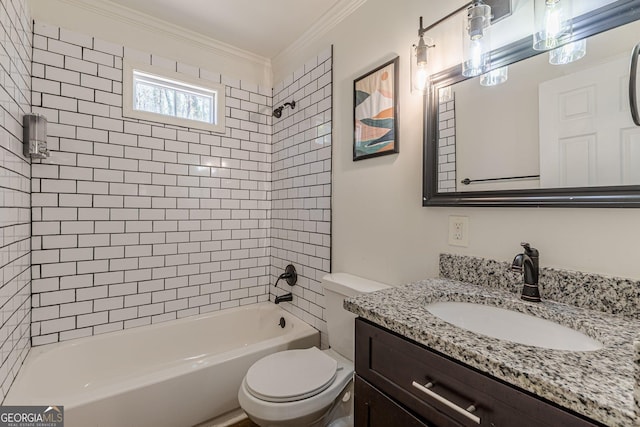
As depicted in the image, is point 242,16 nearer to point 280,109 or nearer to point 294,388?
point 280,109

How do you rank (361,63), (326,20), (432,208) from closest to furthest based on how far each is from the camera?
(432,208)
(361,63)
(326,20)

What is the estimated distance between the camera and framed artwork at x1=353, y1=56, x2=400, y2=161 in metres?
1.56

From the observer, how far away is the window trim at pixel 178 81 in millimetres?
2029

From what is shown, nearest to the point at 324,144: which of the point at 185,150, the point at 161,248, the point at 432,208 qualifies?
the point at 432,208

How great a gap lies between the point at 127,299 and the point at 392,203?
1.95m

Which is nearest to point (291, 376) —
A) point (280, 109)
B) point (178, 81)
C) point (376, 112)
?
point (376, 112)

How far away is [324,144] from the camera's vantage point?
6.73 ft

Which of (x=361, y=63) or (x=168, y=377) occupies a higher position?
(x=361, y=63)

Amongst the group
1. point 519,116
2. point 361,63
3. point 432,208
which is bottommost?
point 432,208

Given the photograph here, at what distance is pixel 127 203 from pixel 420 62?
2.06 m

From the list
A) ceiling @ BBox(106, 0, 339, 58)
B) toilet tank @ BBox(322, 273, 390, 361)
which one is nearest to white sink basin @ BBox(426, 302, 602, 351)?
toilet tank @ BBox(322, 273, 390, 361)

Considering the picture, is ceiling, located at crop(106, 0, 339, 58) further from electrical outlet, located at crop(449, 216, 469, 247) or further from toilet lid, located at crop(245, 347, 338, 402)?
toilet lid, located at crop(245, 347, 338, 402)

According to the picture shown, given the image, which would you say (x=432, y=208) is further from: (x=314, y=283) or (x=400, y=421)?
(x=314, y=283)

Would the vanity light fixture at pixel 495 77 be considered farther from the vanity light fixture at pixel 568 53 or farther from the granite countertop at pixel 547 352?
the granite countertop at pixel 547 352
